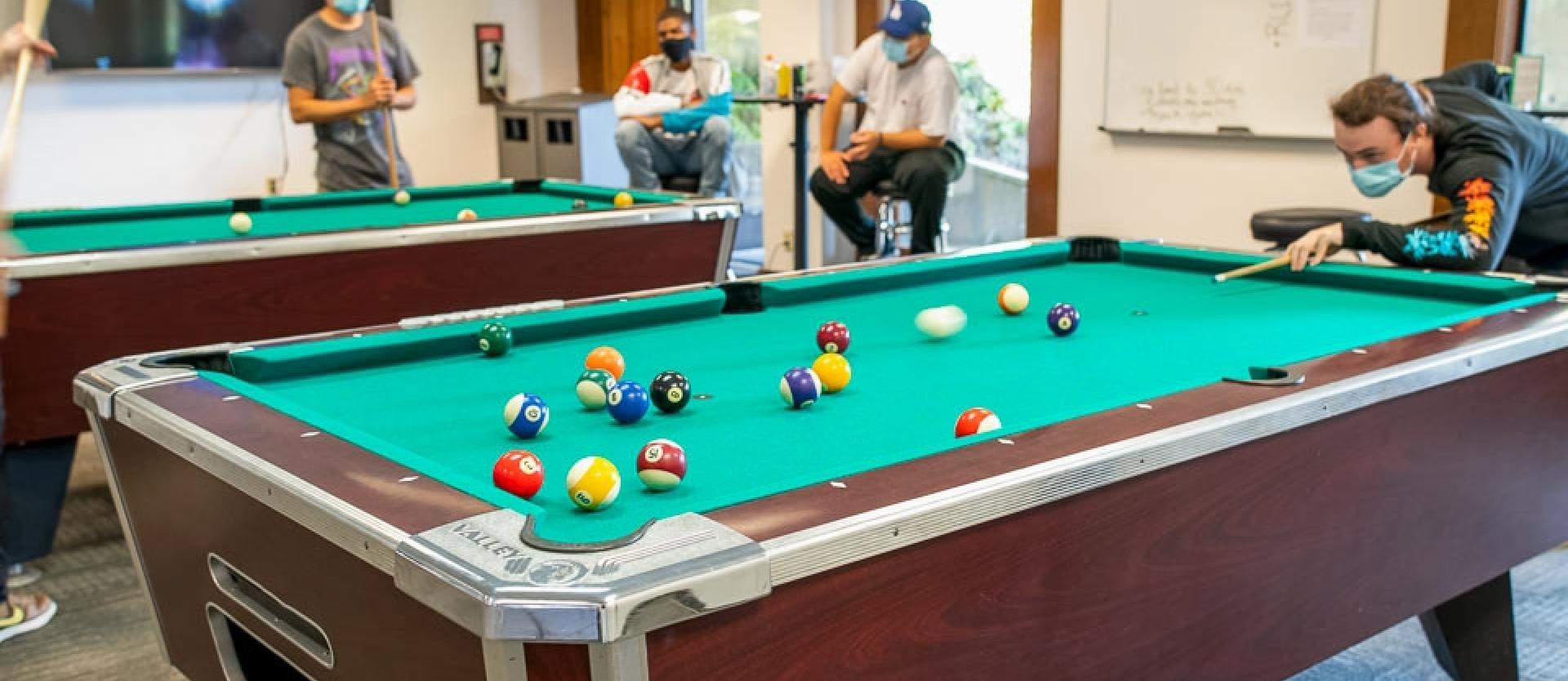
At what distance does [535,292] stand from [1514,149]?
2.29 metres

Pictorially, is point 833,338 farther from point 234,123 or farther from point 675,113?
point 234,123

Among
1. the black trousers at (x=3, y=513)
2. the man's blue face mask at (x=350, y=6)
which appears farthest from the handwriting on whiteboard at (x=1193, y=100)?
the black trousers at (x=3, y=513)

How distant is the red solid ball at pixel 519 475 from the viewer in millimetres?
1276

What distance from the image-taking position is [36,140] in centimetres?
633

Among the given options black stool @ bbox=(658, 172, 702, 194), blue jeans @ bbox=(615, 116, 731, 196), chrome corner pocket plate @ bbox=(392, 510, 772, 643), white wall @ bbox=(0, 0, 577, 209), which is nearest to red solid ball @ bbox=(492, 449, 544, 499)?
chrome corner pocket plate @ bbox=(392, 510, 772, 643)

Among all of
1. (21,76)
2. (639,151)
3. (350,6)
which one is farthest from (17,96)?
(639,151)

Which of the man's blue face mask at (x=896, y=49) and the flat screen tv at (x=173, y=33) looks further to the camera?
the flat screen tv at (x=173, y=33)

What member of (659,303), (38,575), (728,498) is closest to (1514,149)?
(659,303)

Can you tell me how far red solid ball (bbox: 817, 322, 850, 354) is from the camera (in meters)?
2.00

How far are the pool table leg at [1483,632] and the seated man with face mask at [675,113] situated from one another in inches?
163

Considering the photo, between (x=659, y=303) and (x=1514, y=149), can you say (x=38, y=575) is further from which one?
(x=1514, y=149)

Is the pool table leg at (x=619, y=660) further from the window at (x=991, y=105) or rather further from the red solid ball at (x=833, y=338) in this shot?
the window at (x=991, y=105)

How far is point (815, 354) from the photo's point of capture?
6.62ft

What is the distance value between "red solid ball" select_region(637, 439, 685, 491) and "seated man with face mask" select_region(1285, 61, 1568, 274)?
173cm
